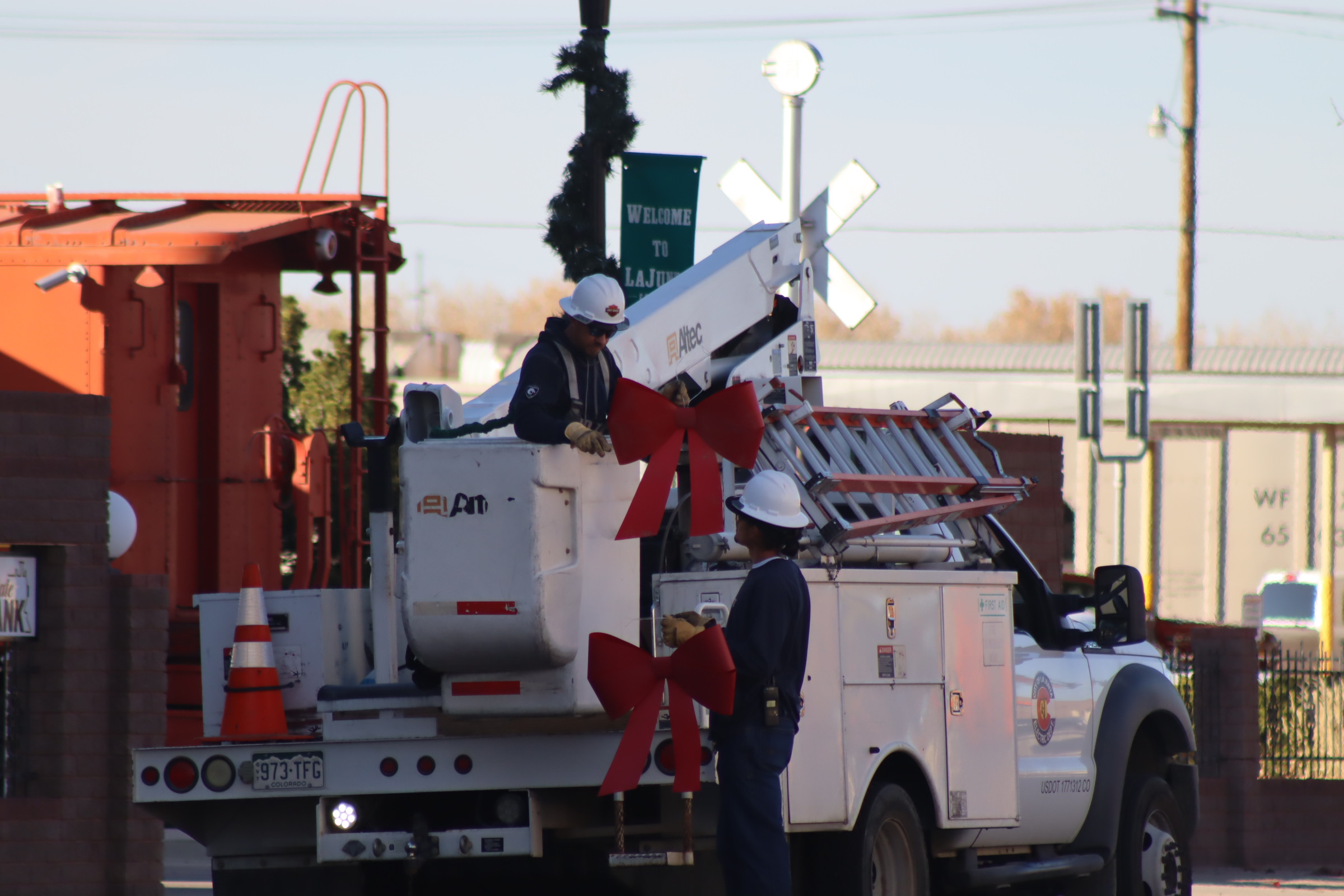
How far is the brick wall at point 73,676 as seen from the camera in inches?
429

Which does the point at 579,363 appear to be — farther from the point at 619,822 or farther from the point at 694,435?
the point at 619,822

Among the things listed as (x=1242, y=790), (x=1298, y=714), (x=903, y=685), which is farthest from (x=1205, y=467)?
(x=903, y=685)

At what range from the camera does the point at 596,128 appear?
1038cm

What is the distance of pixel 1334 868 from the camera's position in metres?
15.8

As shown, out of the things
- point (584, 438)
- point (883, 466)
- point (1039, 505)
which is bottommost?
point (1039, 505)

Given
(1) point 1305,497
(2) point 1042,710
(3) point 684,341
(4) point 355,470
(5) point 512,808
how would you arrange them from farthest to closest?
(1) point 1305,497, (4) point 355,470, (2) point 1042,710, (3) point 684,341, (5) point 512,808

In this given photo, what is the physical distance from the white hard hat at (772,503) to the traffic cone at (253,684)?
83.6 inches

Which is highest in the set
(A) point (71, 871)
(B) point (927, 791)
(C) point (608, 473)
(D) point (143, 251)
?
(D) point (143, 251)

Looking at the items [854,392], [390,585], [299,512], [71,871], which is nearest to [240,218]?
[299,512]

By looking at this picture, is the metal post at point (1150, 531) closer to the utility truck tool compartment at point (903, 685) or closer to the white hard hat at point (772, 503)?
the utility truck tool compartment at point (903, 685)

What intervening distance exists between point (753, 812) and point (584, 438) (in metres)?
1.51

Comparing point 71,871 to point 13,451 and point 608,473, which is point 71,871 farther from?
point 608,473

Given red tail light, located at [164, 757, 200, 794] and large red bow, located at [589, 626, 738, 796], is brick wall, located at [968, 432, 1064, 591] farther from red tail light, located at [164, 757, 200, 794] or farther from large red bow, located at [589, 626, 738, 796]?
red tail light, located at [164, 757, 200, 794]

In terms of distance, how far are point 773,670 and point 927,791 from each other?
175 cm
